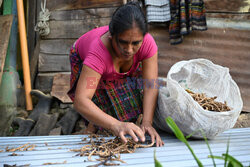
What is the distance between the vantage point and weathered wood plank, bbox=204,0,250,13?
3521mm

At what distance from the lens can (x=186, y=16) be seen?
11.1 ft

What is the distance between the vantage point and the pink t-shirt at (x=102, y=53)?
187cm

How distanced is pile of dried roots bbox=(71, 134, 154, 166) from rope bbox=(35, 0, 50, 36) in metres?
2.32

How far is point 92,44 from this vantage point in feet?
6.48

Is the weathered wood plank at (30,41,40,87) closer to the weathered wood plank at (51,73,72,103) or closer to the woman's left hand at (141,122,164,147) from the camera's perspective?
the weathered wood plank at (51,73,72,103)

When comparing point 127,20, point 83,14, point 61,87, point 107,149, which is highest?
point 127,20

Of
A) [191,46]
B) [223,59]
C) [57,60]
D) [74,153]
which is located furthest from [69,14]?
[74,153]

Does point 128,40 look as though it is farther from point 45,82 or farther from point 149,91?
point 45,82

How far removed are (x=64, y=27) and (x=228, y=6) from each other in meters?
2.30

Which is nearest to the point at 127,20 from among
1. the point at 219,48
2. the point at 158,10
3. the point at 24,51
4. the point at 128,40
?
the point at 128,40

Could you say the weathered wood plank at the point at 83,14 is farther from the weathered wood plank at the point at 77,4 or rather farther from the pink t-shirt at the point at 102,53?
the pink t-shirt at the point at 102,53

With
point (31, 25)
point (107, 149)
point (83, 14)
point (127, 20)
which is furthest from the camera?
point (31, 25)

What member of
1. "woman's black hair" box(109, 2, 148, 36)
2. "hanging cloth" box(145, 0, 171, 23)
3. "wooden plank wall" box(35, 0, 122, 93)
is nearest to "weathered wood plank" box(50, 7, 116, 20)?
"wooden plank wall" box(35, 0, 122, 93)

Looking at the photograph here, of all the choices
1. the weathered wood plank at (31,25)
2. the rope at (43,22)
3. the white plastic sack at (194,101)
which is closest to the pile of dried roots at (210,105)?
the white plastic sack at (194,101)
